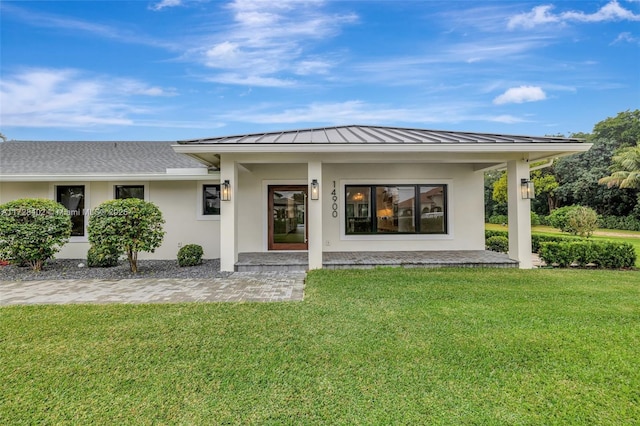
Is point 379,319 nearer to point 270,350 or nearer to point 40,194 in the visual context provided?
point 270,350

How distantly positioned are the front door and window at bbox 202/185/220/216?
1742 millimetres

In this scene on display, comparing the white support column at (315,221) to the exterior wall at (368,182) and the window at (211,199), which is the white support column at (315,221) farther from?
the window at (211,199)

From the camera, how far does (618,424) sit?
7.05 feet

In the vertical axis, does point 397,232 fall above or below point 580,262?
above

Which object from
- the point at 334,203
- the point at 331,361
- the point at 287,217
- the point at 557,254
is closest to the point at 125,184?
the point at 287,217

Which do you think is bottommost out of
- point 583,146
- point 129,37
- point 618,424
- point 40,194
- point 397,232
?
point 618,424

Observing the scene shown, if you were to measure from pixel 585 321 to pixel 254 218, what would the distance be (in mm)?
8032

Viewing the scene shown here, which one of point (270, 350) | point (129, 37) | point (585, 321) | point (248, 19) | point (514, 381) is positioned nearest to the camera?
point (514, 381)

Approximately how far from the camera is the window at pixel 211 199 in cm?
972

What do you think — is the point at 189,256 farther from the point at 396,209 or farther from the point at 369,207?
the point at 396,209

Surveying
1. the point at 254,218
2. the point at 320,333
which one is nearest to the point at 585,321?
the point at 320,333

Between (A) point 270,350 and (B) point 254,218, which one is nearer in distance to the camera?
(A) point 270,350

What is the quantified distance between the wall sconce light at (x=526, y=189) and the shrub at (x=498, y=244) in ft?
9.37

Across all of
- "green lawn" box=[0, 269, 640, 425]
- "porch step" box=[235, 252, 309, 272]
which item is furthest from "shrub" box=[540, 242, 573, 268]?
"porch step" box=[235, 252, 309, 272]
